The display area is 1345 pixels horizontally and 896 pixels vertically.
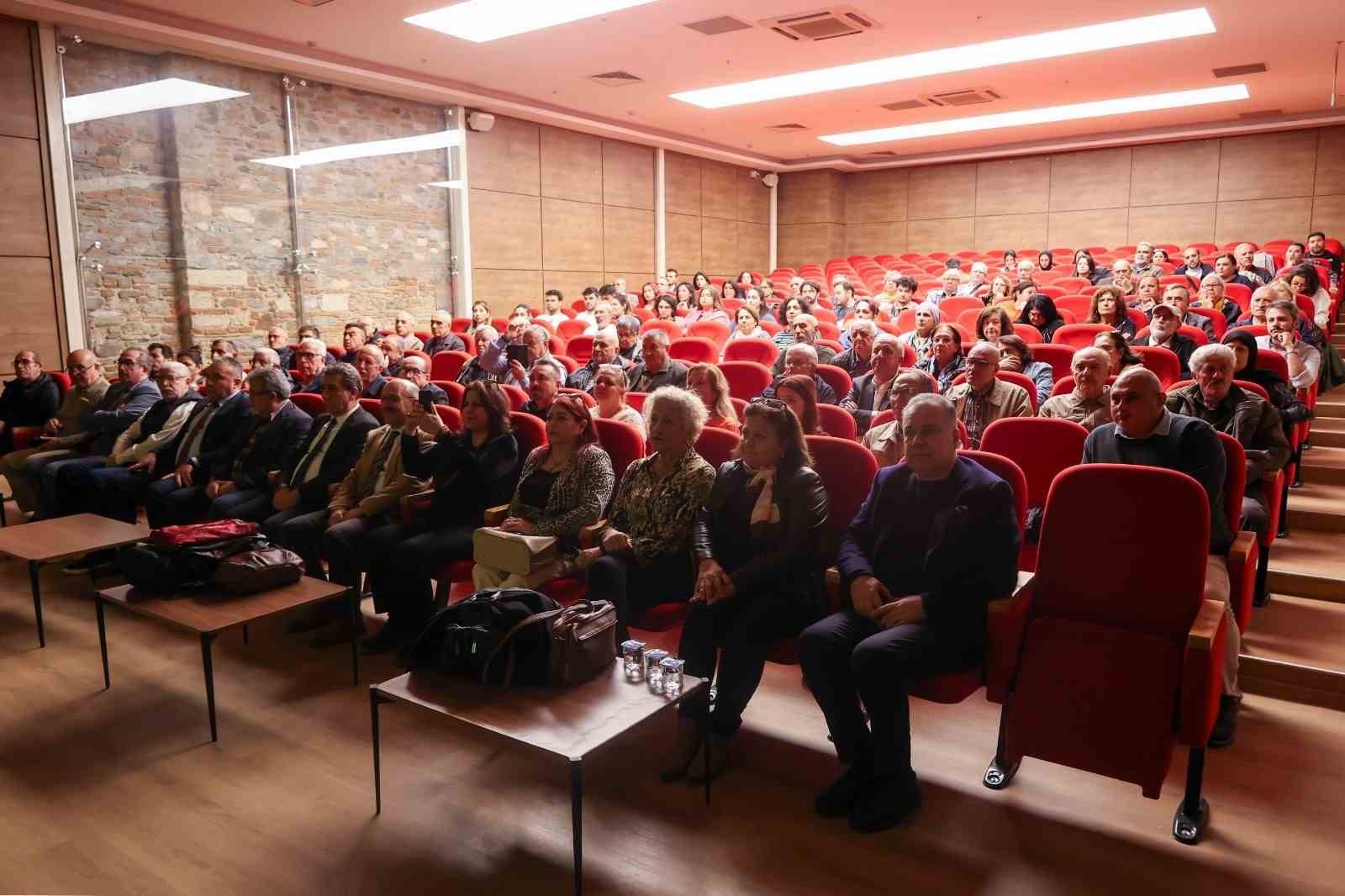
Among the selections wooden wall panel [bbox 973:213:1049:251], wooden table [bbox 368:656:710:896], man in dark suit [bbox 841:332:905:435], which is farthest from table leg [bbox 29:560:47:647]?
wooden wall panel [bbox 973:213:1049:251]

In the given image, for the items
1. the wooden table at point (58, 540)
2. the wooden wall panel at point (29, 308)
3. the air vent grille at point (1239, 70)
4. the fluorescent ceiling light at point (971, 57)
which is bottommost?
the wooden table at point (58, 540)

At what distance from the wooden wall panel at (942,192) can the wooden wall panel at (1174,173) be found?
2491mm

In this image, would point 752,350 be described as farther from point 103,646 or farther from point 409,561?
point 103,646

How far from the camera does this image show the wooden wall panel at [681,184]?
13.9m

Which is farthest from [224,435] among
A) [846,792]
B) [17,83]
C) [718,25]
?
[718,25]

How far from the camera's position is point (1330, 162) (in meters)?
12.9

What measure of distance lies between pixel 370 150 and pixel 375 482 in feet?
22.8

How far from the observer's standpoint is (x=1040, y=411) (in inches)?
158

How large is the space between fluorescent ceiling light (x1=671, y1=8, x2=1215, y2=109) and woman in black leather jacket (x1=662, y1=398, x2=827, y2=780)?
715cm

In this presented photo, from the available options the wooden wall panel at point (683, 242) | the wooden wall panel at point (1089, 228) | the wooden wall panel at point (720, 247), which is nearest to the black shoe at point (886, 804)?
the wooden wall panel at point (683, 242)

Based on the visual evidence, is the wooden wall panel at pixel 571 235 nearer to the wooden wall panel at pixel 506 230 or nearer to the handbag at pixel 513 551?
the wooden wall panel at pixel 506 230

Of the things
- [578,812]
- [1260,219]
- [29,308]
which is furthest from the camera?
[1260,219]

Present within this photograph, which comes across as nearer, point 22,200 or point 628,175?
point 22,200

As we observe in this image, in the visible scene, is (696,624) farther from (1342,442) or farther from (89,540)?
(1342,442)
